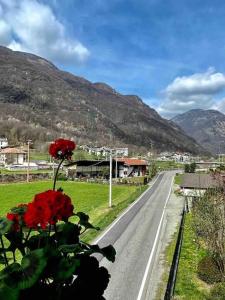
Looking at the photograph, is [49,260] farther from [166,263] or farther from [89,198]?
[89,198]

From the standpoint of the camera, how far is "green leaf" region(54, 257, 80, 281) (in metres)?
3.74

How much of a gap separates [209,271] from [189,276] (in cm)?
123

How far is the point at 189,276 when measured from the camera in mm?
24672

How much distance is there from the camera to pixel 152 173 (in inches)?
4788

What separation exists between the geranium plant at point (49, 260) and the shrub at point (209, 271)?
849 inches

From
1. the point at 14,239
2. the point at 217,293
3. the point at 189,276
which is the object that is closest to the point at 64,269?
the point at 14,239

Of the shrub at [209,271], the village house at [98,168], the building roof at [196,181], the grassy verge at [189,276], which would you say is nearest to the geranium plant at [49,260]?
Answer: the grassy verge at [189,276]

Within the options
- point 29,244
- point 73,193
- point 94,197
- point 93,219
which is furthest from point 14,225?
point 73,193

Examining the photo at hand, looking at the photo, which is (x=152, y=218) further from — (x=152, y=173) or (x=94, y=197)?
(x=152, y=173)

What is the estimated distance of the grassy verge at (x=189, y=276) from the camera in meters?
21.7

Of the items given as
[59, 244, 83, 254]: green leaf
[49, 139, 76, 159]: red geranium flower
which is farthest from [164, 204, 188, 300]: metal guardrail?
[59, 244, 83, 254]: green leaf

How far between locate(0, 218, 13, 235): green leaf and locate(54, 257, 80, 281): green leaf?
2.13ft

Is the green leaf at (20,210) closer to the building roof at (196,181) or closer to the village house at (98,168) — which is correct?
the building roof at (196,181)

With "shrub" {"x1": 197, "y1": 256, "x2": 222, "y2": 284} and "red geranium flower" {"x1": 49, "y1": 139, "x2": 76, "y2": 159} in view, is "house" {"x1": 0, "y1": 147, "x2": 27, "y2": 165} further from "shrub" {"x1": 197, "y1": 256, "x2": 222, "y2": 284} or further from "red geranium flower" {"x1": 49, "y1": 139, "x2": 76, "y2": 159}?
"red geranium flower" {"x1": 49, "y1": 139, "x2": 76, "y2": 159}
